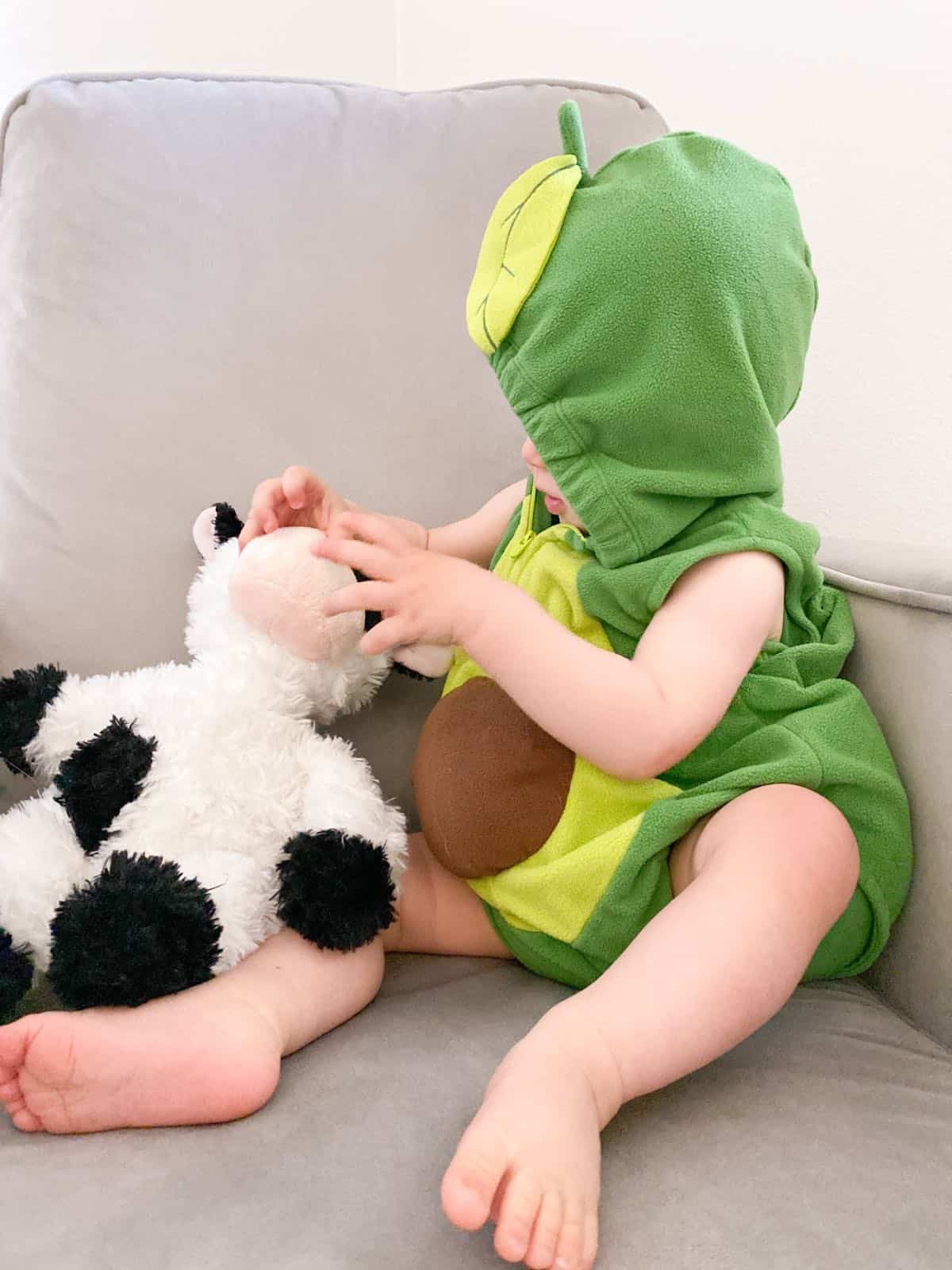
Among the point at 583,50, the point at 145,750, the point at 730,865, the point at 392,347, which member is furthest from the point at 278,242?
the point at 583,50

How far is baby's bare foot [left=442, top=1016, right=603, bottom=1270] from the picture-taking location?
18.1 inches

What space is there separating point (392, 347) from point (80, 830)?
44cm

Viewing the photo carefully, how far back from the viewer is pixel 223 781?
678mm

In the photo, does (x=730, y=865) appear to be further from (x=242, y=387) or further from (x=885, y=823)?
(x=242, y=387)

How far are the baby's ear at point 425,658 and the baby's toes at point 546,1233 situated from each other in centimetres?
37

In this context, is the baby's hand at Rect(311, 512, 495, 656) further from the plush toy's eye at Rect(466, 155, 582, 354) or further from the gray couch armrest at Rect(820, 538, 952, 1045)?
the gray couch armrest at Rect(820, 538, 952, 1045)

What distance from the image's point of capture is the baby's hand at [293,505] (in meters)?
0.75

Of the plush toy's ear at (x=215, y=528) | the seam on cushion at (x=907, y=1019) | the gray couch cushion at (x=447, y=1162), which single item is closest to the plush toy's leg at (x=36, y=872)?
the gray couch cushion at (x=447, y=1162)

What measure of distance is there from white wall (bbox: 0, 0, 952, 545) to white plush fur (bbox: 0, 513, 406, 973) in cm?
67

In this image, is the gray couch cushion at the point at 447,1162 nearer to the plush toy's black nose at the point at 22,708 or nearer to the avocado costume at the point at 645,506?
the avocado costume at the point at 645,506

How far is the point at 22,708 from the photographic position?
0.69m

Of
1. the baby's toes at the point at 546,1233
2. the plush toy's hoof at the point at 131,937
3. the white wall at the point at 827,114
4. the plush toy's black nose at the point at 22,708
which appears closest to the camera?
the baby's toes at the point at 546,1233

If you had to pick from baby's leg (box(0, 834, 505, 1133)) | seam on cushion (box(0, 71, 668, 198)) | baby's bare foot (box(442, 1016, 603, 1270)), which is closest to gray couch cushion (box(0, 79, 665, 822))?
seam on cushion (box(0, 71, 668, 198))

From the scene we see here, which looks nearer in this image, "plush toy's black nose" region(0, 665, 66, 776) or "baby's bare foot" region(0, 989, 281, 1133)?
"baby's bare foot" region(0, 989, 281, 1133)
